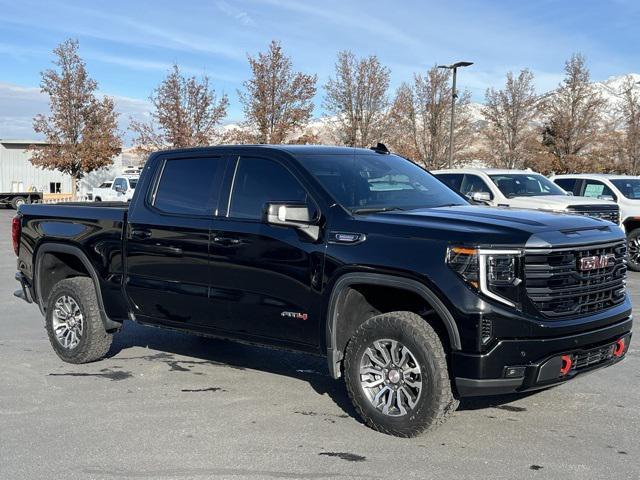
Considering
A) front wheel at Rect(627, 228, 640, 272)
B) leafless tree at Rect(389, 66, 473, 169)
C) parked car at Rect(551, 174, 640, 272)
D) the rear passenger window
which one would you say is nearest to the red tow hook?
parked car at Rect(551, 174, 640, 272)

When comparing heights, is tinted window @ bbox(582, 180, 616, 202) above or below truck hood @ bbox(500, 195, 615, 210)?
above

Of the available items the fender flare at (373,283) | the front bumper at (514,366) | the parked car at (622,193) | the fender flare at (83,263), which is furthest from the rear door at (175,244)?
the parked car at (622,193)

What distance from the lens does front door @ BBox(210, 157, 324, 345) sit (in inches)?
202

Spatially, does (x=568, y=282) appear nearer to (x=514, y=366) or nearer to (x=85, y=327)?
(x=514, y=366)

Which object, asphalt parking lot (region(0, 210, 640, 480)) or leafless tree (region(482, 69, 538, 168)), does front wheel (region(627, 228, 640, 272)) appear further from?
leafless tree (region(482, 69, 538, 168))

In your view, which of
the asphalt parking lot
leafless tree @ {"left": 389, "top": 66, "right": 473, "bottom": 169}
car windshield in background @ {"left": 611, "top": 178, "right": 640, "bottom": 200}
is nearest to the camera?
the asphalt parking lot

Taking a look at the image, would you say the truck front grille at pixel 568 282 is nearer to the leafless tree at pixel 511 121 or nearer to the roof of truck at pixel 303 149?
the roof of truck at pixel 303 149

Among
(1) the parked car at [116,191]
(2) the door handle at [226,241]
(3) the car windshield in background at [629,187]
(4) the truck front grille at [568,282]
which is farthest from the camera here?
(1) the parked car at [116,191]

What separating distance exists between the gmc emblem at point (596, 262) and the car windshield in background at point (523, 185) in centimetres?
907

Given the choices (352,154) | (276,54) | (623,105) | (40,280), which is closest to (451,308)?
(352,154)

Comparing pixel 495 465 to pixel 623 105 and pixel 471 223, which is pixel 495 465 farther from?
pixel 623 105

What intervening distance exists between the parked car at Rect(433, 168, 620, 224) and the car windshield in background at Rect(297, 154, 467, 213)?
7.32m

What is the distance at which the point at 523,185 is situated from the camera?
46.7ft

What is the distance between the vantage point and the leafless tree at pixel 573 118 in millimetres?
41812
